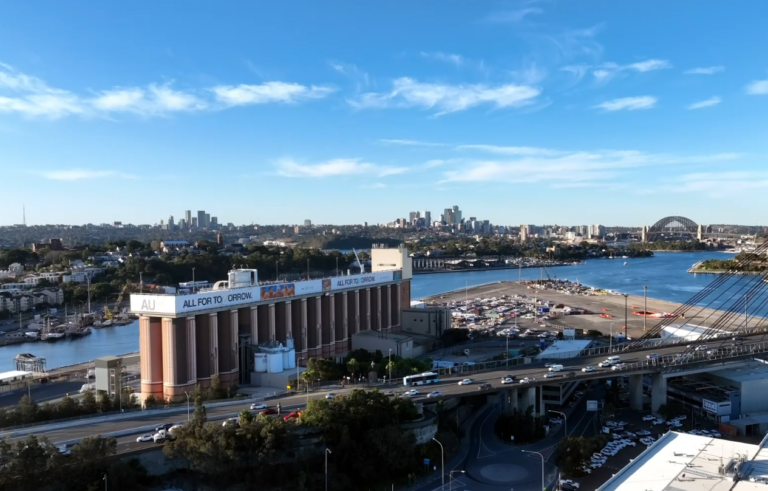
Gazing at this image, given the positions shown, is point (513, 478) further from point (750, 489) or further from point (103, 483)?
point (103, 483)

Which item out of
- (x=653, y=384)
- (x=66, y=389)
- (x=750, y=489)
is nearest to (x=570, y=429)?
(x=653, y=384)

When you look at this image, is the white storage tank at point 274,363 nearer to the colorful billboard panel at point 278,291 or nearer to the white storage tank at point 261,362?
the white storage tank at point 261,362

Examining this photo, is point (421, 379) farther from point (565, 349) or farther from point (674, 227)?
point (674, 227)

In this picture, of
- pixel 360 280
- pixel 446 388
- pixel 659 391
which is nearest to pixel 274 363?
pixel 446 388

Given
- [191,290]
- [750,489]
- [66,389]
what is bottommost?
[66,389]

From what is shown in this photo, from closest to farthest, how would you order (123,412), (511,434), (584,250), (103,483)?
(103,483) → (123,412) → (511,434) → (584,250)

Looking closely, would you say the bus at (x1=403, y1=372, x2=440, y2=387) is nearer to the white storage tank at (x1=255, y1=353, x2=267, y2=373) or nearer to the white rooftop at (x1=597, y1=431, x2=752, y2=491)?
the white storage tank at (x1=255, y1=353, x2=267, y2=373)

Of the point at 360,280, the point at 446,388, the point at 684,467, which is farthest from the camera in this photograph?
the point at 360,280
